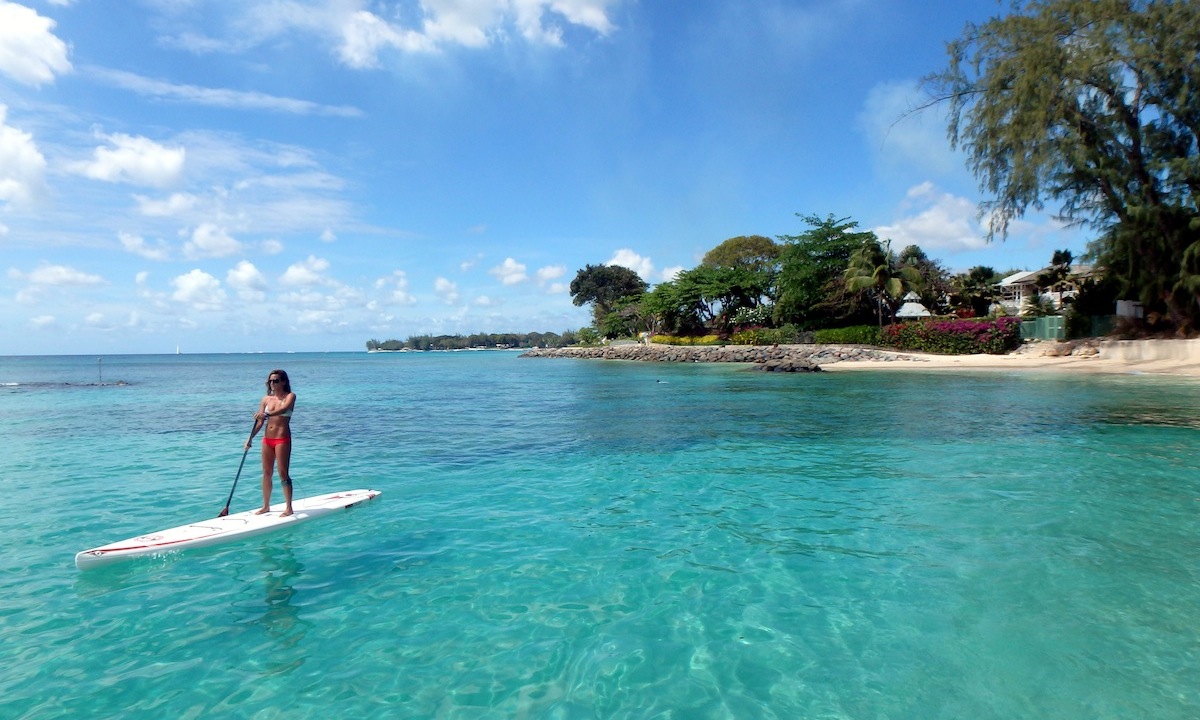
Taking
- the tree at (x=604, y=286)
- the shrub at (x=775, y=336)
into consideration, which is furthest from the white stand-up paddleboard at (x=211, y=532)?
the tree at (x=604, y=286)

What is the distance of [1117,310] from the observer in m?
34.0

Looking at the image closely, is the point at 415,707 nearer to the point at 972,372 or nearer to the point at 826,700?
the point at 826,700

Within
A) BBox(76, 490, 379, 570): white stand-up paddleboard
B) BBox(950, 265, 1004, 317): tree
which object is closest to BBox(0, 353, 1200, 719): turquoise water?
BBox(76, 490, 379, 570): white stand-up paddleboard

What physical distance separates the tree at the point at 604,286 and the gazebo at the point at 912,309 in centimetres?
4436

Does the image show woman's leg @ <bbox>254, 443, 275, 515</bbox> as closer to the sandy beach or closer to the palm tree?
the sandy beach

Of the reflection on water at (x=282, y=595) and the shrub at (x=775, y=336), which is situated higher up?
the shrub at (x=775, y=336)

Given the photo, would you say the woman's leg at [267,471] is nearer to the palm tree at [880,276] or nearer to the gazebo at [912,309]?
the palm tree at [880,276]

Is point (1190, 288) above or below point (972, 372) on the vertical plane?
above

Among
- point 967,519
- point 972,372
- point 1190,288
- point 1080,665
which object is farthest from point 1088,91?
point 1080,665

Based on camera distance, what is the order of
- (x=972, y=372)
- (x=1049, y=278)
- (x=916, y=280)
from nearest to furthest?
(x=972, y=372) → (x=1049, y=278) → (x=916, y=280)

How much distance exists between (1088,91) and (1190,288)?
1065 centimetres

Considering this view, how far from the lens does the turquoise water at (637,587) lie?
164 inches

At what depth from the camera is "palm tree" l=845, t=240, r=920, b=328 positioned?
4372cm

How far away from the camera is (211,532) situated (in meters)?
7.18
